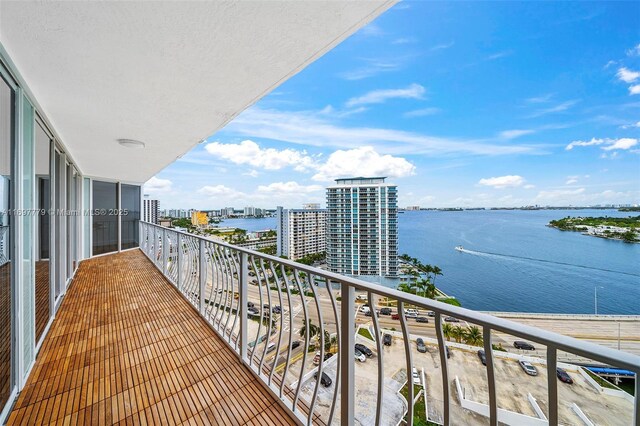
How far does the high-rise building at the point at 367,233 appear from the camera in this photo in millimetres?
27812

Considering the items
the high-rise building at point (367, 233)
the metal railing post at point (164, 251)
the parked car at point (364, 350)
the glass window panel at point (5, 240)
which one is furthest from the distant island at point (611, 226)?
the glass window panel at point (5, 240)

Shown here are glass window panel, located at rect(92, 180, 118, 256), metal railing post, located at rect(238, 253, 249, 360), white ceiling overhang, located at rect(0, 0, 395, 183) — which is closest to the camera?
white ceiling overhang, located at rect(0, 0, 395, 183)

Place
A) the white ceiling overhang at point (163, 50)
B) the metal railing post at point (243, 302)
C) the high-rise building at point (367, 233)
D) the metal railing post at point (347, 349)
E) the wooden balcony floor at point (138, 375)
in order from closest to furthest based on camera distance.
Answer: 1. the metal railing post at point (347, 349)
2. the white ceiling overhang at point (163, 50)
3. the wooden balcony floor at point (138, 375)
4. the metal railing post at point (243, 302)
5. the high-rise building at point (367, 233)

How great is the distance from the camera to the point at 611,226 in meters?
15.0

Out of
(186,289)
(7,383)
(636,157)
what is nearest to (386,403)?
(7,383)

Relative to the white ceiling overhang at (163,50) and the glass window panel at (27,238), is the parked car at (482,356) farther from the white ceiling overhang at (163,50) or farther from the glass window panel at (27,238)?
the glass window panel at (27,238)

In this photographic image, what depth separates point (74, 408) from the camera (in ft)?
5.73

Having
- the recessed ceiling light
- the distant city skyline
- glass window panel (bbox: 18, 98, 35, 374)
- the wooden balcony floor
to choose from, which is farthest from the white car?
the distant city skyline

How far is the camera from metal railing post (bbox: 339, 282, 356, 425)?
4.35ft

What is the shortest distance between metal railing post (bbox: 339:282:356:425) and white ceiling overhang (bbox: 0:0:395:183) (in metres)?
1.63

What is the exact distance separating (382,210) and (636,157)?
→ 86.0ft

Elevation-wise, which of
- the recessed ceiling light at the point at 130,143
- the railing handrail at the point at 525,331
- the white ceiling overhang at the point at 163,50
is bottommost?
the railing handrail at the point at 525,331

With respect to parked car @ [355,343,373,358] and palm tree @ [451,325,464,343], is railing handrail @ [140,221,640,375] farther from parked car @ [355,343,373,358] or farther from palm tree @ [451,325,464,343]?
parked car @ [355,343,373,358]

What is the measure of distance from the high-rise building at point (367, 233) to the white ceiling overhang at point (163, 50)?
25695 millimetres
